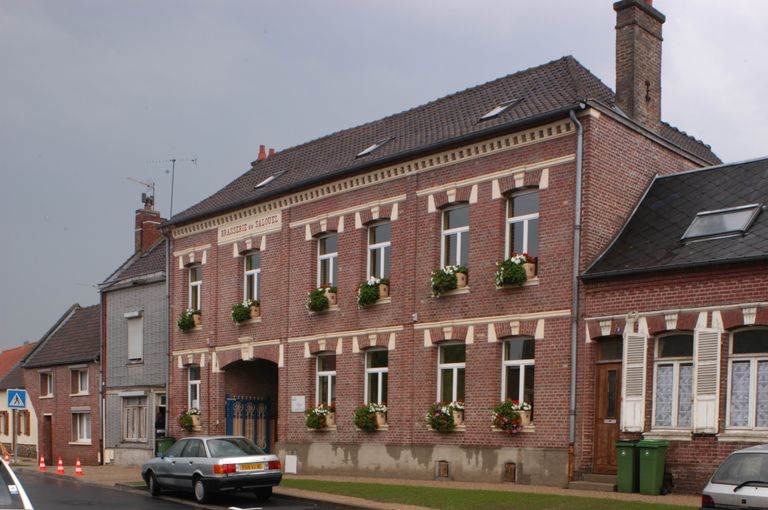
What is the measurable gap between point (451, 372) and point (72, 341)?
24471mm

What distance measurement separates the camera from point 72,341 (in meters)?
42.9

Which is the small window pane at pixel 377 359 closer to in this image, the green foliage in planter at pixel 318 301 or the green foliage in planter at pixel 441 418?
the green foliage in planter at pixel 318 301

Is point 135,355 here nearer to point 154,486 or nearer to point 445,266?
point 154,486

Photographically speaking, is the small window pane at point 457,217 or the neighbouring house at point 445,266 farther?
the small window pane at point 457,217

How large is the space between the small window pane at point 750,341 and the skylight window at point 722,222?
2.15 meters

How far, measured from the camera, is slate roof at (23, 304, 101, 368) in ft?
134

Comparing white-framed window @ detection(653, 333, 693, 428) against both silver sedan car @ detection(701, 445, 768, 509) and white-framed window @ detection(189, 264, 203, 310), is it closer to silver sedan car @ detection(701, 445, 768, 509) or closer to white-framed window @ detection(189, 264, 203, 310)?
silver sedan car @ detection(701, 445, 768, 509)

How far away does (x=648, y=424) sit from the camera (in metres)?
19.7

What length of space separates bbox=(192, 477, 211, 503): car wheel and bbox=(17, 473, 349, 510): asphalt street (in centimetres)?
18

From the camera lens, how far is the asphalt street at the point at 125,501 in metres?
19.4

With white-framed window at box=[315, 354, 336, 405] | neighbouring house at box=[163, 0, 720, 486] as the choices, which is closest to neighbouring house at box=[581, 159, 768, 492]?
neighbouring house at box=[163, 0, 720, 486]

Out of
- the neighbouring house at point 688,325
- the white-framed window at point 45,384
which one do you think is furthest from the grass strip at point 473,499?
the white-framed window at point 45,384

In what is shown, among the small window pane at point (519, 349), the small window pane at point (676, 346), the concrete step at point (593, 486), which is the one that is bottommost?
the concrete step at point (593, 486)

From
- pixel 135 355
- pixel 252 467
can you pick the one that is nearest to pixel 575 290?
pixel 252 467
